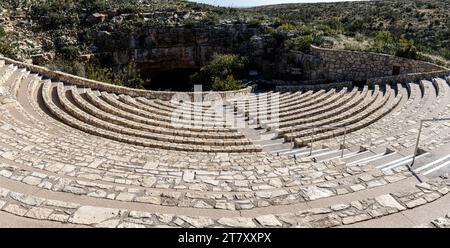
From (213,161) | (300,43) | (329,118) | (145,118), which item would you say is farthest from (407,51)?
(213,161)

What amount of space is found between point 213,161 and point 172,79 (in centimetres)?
2439

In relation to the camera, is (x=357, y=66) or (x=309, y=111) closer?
(x=309, y=111)

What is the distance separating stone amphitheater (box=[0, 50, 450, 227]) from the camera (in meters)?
5.37

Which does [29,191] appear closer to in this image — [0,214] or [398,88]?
[0,214]

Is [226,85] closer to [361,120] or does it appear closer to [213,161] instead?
[361,120]

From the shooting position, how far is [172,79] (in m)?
32.2

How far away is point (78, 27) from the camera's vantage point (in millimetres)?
28859

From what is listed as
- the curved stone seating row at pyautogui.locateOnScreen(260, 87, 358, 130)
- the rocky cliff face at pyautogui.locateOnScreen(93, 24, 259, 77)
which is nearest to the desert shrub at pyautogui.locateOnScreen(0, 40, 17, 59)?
the rocky cliff face at pyautogui.locateOnScreen(93, 24, 259, 77)

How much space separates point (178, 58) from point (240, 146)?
2028cm

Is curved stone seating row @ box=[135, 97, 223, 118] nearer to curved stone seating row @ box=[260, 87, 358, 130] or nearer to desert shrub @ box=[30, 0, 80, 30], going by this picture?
curved stone seating row @ box=[260, 87, 358, 130]

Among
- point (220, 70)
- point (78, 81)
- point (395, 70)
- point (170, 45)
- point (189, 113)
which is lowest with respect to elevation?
point (189, 113)

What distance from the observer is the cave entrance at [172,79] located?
102ft

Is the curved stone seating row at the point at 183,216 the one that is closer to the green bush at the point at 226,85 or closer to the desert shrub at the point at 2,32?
the green bush at the point at 226,85

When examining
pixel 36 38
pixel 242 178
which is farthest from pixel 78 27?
pixel 242 178
